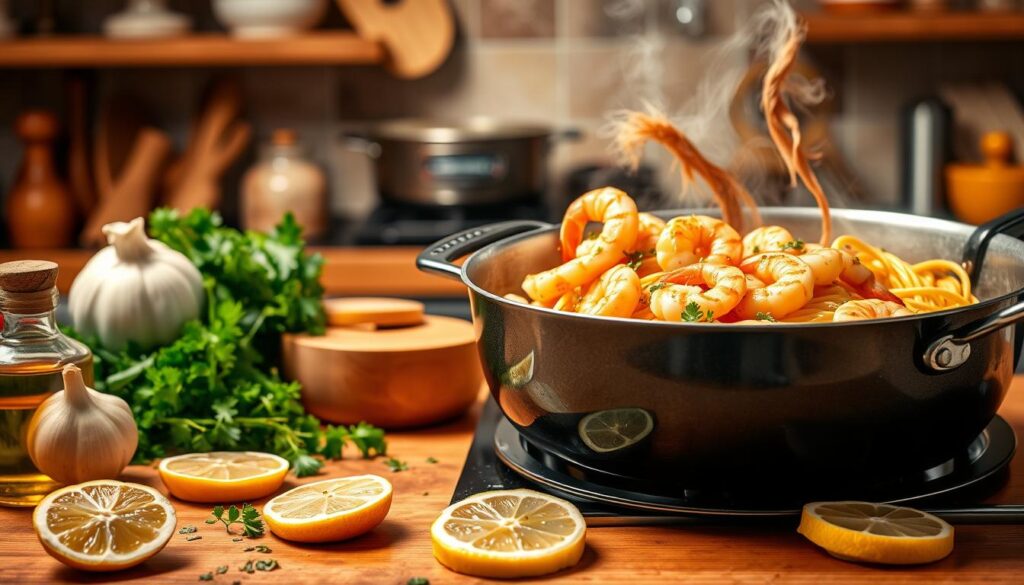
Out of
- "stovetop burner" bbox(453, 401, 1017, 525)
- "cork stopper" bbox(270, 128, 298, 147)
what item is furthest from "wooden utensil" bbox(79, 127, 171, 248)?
"stovetop burner" bbox(453, 401, 1017, 525)

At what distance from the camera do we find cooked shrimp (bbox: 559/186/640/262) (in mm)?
1163

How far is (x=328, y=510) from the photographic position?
996 mm

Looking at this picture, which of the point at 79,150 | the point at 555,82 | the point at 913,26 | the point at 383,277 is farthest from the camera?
the point at 555,82

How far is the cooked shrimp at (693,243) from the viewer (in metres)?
1.14

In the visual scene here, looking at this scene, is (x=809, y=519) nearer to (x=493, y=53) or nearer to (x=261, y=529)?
(x=261, y=529)

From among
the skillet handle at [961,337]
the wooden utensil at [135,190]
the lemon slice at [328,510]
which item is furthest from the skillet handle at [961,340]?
the wooden utensil at [135,190]

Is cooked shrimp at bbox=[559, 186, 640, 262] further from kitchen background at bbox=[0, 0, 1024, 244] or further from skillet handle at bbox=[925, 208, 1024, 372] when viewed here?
kitchen background at bbox=[0, 0, 1024, 244]

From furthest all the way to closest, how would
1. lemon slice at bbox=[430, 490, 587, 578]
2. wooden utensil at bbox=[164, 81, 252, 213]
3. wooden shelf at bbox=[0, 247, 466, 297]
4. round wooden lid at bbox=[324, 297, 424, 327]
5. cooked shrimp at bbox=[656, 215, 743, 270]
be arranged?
1. wooden utensil at bbox=[164, 81, 252, 213]
2. wooden shelf at bbox=[0, 247, 466, 297]
3. round wooden lid at bbox=[324, 297, 424, 327]
4. cooked shrimp at bbox=[656, 215, 743, 270]
5. lemon slice at bbox=[430, 490, 587, 578]

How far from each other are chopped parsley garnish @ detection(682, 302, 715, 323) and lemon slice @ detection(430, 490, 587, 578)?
181mm

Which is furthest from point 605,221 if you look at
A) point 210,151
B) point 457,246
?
point 210,151

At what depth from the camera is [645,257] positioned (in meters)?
1.21

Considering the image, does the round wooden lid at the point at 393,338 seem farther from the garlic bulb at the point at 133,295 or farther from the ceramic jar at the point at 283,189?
the ceramic jar at the point at 283,189

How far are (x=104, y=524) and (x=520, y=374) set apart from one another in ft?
1.17

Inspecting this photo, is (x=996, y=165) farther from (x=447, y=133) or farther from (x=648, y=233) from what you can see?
(x=648, y=233)
